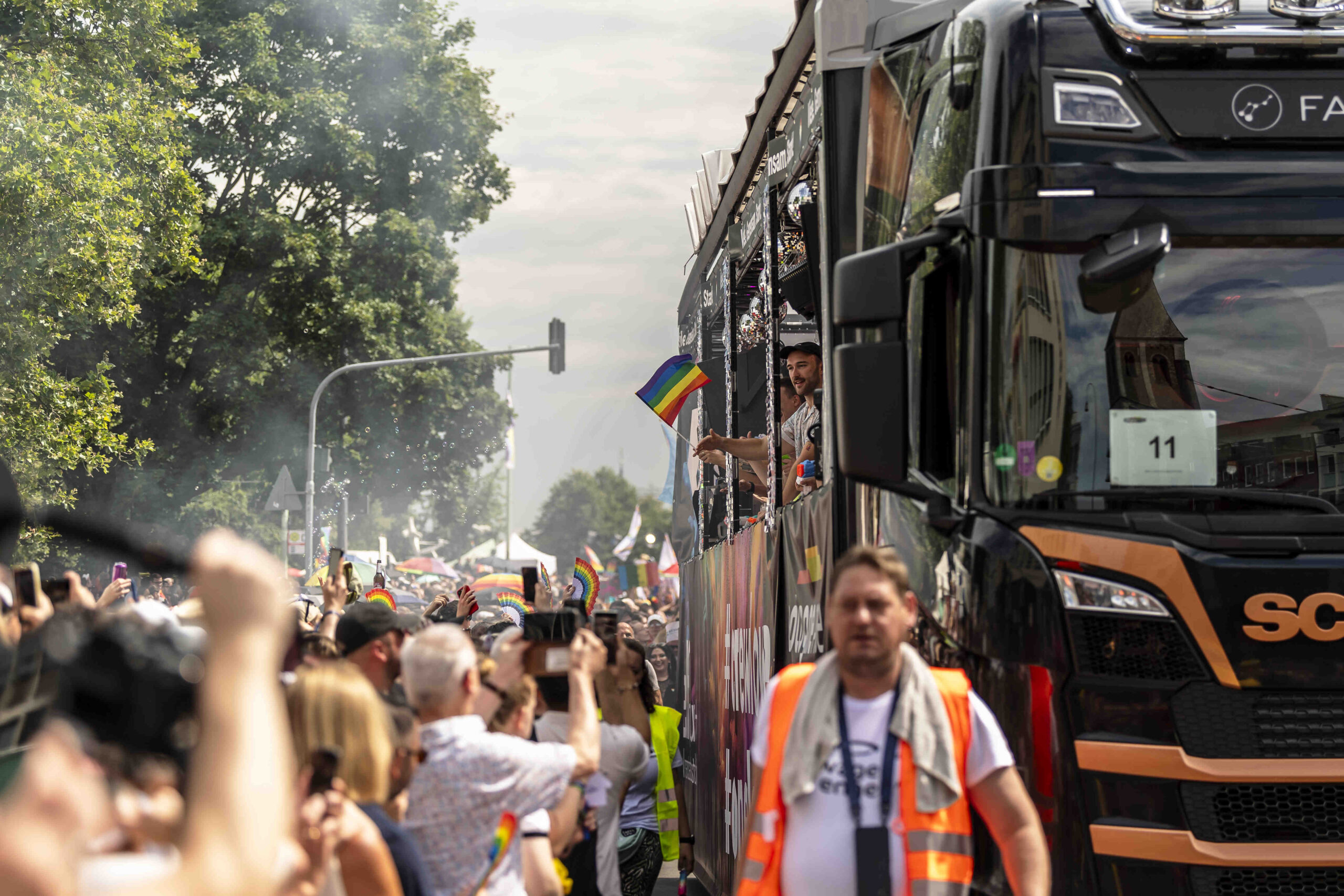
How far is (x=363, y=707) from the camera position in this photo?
3.73 meters

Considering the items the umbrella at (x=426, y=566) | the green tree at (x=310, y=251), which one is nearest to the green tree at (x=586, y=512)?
the umbrella at (x=426, y=566)

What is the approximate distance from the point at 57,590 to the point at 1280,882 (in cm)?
379

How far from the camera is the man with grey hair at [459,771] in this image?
14.0 feet

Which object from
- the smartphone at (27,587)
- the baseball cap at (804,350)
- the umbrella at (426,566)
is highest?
the umbrella at (426,566)

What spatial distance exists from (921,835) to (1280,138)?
102 inches

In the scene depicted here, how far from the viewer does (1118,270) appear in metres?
4.95

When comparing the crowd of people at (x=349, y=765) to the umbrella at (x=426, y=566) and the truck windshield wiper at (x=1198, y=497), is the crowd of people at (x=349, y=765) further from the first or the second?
the umbrella at (x=426, y=566)

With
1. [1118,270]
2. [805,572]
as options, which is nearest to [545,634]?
[805,572]

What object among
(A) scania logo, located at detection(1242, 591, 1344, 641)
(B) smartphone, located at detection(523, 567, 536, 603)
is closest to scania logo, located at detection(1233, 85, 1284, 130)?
(A) scania logo, located at detection(1242, 591, 1344, 641)

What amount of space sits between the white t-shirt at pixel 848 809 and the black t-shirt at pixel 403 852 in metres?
0.92

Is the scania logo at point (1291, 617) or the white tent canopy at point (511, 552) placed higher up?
the white tent canopy at point (511, 552)

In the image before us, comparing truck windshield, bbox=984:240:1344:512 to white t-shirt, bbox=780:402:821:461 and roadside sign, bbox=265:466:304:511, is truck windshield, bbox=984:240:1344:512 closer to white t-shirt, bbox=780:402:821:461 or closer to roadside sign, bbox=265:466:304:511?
white t-shirt, bbox=780:402:821:461

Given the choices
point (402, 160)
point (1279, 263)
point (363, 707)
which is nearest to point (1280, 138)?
point (1279, 263)

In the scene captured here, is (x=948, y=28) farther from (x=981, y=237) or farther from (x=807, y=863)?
(x=807, y=863)
